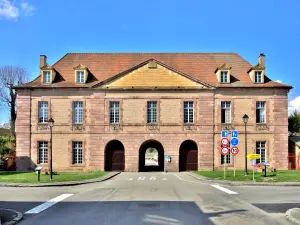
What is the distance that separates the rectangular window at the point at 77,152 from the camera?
35750 mm

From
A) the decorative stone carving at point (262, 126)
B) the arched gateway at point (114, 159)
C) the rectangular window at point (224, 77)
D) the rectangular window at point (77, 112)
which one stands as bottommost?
the arched gateway at point (114, 159)

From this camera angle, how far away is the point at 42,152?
118 feet

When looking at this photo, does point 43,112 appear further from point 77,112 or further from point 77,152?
point 77,152

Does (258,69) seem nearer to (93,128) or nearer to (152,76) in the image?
(152,76)

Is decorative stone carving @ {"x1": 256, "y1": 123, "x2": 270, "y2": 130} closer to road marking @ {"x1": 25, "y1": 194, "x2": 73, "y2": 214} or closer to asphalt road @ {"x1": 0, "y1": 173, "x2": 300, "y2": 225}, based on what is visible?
asphalt road @ {"x1": 0, "y1": 173, "x2": 300, "y2": 225}

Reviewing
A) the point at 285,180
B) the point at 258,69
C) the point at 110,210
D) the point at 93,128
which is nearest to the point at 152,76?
the point at 93,128

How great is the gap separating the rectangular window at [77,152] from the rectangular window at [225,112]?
13.9m

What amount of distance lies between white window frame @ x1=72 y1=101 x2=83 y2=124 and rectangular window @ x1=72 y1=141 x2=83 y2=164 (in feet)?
6.86

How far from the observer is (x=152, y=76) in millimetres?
35406

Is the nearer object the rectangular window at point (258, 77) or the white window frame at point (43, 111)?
the white window frame at point (43, 111)

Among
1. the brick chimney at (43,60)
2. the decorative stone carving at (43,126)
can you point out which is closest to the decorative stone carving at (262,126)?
the decorative stone carving at (43,126)

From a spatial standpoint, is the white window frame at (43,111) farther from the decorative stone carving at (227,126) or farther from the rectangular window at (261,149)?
the rectangular window at (261,149)

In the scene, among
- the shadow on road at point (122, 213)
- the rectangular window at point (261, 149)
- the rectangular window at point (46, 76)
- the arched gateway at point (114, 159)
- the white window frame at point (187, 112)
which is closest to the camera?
the shadow on road at point (122, 213)

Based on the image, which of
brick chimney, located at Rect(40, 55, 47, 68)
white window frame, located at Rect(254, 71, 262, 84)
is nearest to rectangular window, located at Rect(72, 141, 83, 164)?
brick chimney, located at Rect(40, 55, 47, 68)
